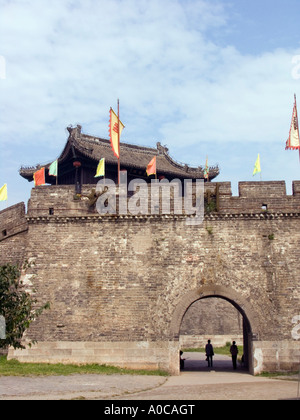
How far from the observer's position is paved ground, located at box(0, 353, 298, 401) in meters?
9.64

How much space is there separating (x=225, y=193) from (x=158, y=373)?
5.78 meters

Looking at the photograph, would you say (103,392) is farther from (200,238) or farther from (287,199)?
(287,199)

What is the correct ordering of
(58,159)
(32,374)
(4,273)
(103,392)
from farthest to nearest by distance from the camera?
(58,159)
(32,374)
(103,392)
(4,273)

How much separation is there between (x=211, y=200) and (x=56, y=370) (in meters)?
6.79

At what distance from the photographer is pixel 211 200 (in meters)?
15.8

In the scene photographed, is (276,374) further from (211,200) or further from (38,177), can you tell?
(38,177)

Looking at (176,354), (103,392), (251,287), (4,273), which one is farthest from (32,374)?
(251,287)

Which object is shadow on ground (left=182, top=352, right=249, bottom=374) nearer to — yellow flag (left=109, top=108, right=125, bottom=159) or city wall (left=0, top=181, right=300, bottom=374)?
city wall (left=0, top=181, right=300, bottom=374)

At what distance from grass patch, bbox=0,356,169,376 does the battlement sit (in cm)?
450

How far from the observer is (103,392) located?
1018 cm

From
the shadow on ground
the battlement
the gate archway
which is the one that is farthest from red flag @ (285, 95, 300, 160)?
the shadow on ground

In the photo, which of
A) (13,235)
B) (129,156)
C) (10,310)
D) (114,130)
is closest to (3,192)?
(13,235)

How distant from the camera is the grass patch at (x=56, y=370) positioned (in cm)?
1301

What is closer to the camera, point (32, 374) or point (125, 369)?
point (32, 374)
